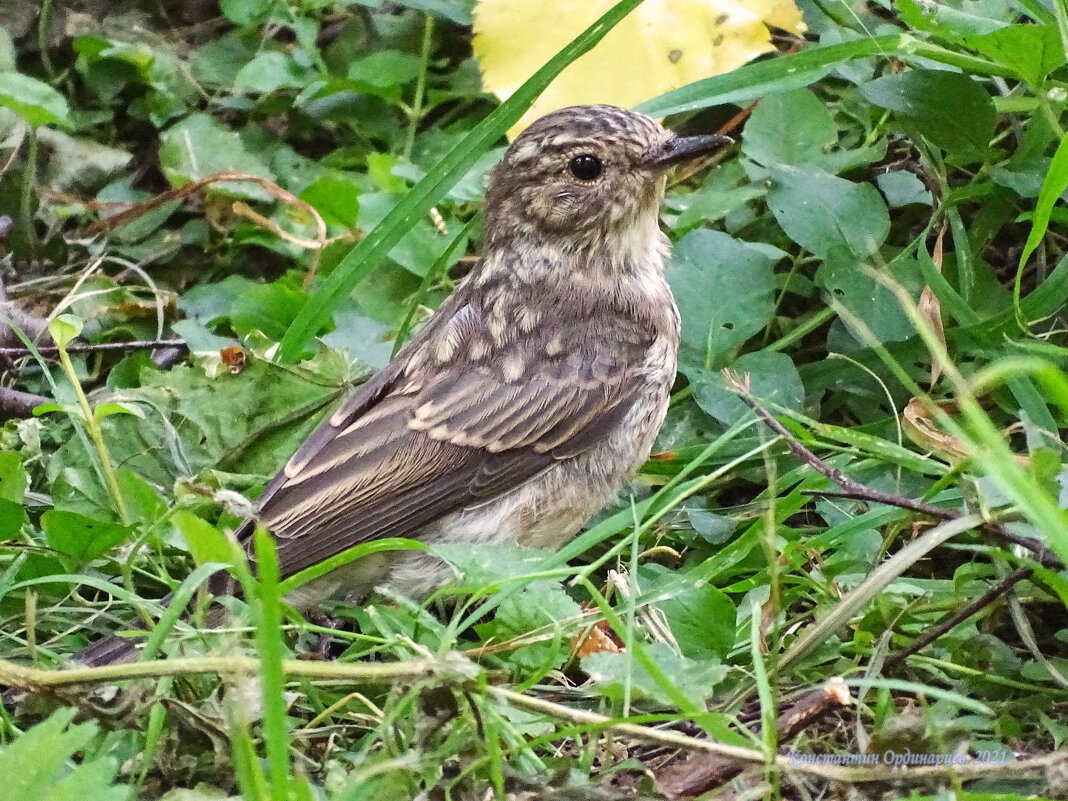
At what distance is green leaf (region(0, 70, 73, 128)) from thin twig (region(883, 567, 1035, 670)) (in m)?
4.29

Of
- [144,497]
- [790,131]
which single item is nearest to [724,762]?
[144,497]

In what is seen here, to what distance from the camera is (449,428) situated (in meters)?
3.81

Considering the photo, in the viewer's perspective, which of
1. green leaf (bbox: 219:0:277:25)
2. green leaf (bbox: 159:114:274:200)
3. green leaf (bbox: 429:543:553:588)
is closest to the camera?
green leaf (bbox: 429:543:553:588)

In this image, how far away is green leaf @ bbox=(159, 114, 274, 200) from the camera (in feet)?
17.9

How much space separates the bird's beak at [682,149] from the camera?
13.0 ft

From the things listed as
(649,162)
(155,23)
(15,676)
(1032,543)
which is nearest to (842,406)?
(649,162)

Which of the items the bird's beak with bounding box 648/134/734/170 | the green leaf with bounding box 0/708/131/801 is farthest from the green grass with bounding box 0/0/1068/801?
the bird's beak with bounding box 648/134/734/170

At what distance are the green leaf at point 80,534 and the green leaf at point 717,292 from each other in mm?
2122

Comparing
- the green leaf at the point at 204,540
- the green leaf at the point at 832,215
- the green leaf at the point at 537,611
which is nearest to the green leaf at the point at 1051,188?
the green leaf at the point at 832,215

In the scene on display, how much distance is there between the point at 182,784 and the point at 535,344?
1.96m

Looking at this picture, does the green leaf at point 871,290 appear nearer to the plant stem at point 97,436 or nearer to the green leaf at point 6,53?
the plant stem at point 97,436

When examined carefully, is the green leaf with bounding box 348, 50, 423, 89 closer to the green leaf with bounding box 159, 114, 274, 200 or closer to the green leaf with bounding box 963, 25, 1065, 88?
the green leaf with bounding box 159, 114, 274, 200

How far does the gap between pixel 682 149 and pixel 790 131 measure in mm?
750

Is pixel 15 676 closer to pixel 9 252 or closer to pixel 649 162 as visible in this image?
pixel 649 162
